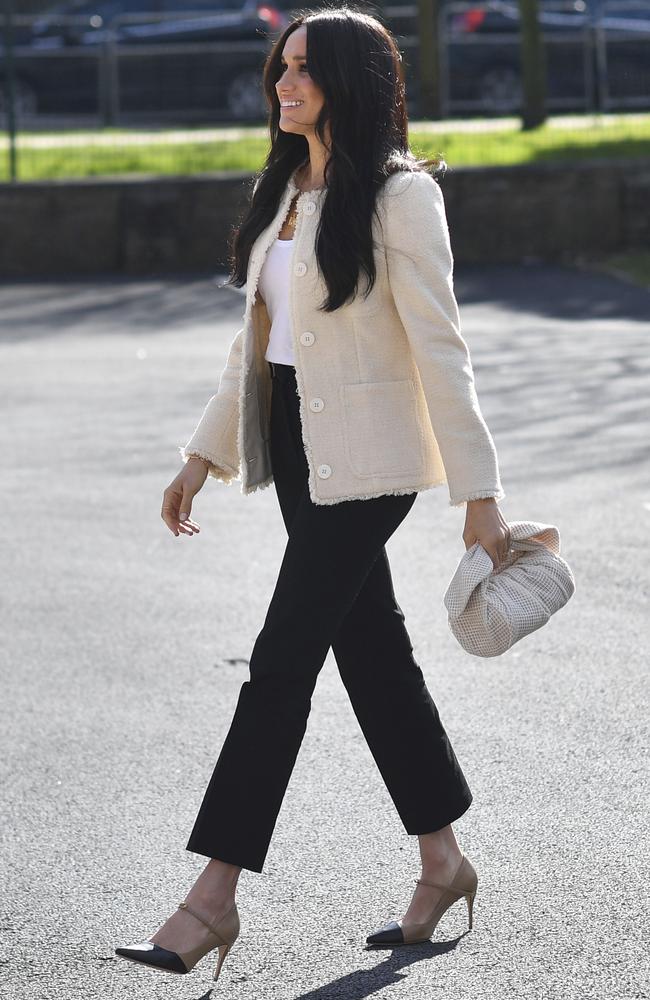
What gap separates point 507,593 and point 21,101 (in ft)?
49.0

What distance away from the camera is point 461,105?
60.2 feet

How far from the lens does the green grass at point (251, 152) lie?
15766 millimetres

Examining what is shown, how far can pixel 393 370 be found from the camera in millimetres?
3383

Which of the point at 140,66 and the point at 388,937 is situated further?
the point at 140,66

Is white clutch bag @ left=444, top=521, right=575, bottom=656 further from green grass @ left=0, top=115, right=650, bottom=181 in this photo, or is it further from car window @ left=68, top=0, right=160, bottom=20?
car window @ left=68, top=0, right=160, bottom=20

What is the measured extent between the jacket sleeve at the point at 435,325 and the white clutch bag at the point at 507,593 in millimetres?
147

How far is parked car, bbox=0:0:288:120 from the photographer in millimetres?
19031

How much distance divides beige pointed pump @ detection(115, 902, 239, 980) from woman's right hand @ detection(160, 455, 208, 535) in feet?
2.80

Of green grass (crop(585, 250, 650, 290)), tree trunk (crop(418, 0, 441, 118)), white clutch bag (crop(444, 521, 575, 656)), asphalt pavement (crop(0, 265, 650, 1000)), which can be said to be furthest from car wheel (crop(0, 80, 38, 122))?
white clutch bag (crop(444, 521, 575, 656))

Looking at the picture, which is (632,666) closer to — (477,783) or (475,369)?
(477,783)

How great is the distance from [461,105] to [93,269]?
5081mm

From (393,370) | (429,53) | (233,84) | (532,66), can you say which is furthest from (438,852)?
(233,84)

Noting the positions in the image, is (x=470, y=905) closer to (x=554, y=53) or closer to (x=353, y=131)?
(x=353, y=131)

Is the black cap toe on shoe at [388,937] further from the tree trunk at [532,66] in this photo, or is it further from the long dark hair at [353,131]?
the tree trunk at [532,66]
